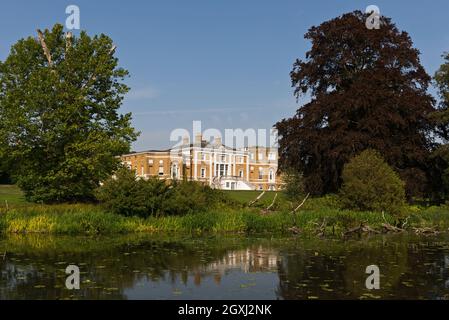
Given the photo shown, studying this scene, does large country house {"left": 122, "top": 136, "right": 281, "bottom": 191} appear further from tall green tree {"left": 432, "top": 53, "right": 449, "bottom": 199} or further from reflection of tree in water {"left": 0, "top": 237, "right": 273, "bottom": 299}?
reflection of tree in water {"left": 0, "top": 237, "right": 273, "bottom": 299}

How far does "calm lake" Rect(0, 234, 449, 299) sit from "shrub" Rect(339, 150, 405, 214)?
5.57 meters

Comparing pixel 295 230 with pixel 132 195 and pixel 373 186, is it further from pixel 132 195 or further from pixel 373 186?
pixel 132 195

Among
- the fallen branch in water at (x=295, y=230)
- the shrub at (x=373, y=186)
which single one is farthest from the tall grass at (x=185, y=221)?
the shrub at (x=373, y=186)

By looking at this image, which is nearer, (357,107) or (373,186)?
(373,186)

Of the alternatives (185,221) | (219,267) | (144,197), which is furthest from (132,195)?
(219,267)

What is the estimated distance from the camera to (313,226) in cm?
2519

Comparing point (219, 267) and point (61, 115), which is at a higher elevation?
point (61, 115)

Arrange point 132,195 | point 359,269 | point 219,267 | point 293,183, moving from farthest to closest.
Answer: point 293,183
point 132,195
point 219,267
point 359,269

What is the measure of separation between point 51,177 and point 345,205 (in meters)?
16.0

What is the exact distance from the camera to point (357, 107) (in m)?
32.3

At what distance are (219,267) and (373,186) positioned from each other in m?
15.2

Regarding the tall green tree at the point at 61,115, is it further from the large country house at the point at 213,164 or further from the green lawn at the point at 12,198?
the large country house at the point at 213,164

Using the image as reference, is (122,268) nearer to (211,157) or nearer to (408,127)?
(408,127)

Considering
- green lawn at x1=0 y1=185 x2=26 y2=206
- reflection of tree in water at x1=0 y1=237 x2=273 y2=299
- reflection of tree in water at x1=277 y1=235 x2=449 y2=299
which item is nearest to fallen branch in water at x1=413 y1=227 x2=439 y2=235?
reflection of tree in water at x1=277 y1=235 x2=449 y2=299
